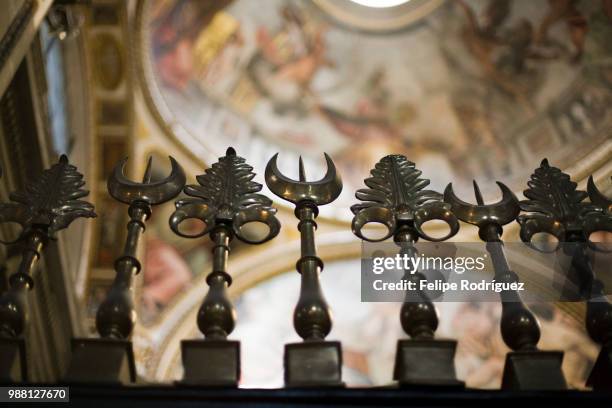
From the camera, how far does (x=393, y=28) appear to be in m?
12.8

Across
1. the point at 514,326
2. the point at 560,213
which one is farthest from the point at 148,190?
the point at 560,213

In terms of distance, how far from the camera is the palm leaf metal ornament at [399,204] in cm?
216

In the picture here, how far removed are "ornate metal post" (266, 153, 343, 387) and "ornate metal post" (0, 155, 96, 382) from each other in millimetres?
670

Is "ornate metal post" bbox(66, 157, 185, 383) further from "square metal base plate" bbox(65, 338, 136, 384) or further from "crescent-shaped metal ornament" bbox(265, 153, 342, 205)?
"crescent-shaped metal ornament" bbox(265, 153, 342, 205)

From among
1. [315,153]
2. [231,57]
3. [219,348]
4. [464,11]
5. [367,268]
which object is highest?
[464,11]

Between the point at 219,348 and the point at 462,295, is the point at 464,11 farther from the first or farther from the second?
the point at 219,348

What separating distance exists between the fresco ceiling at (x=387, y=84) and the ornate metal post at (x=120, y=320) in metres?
8.32

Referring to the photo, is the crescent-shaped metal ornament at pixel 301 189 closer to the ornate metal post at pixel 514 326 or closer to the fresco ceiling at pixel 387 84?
the ornate metal post at pixel 514 326

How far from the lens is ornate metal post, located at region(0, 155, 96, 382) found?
5.93ft

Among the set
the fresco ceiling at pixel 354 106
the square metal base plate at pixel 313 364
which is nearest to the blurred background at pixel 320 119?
the fresco ceiling at pixel 354 106

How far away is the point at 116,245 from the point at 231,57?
409 centimetres

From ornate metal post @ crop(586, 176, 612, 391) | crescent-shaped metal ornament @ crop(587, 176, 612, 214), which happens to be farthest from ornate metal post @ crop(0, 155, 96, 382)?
crescent-shaped metal ornament @ crop(587, 176, 612, 214)

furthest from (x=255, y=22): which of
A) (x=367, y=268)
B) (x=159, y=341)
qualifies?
(x=367, y=268)

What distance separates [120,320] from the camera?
1.87 meters
